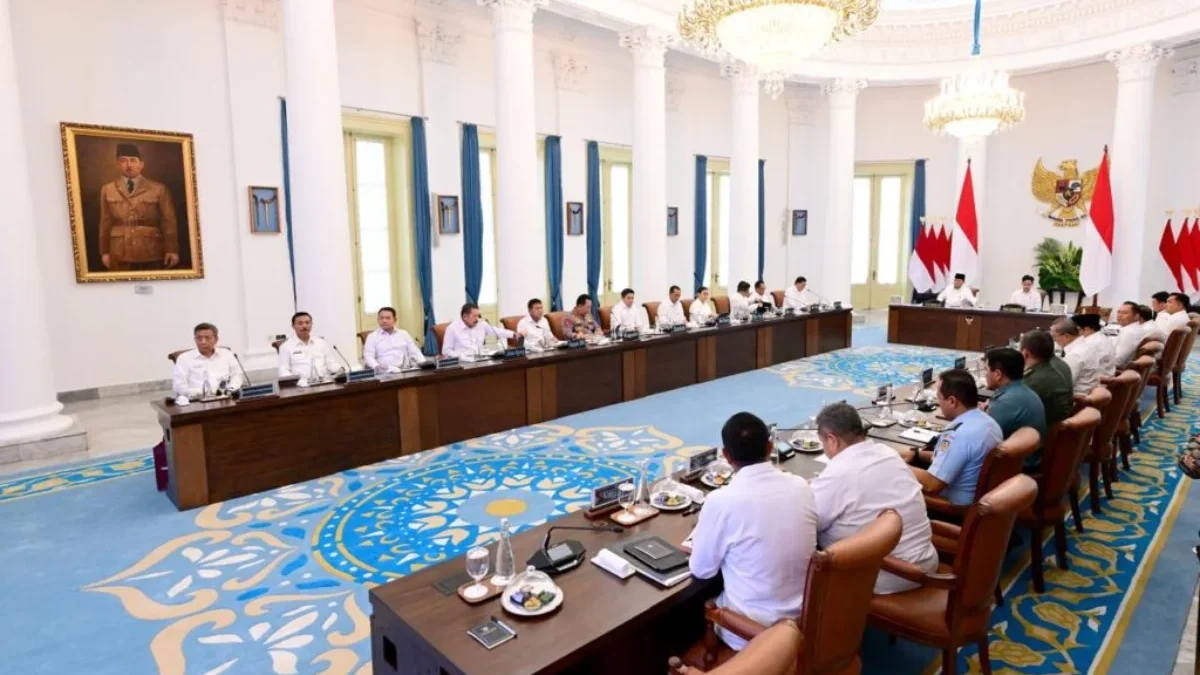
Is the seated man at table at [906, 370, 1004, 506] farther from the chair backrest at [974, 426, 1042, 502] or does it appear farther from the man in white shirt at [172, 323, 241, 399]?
the man in white shirt at [172, 323, 241, 399]

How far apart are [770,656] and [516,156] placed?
7657 millimetres

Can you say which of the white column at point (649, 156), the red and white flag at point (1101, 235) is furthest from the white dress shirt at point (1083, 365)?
the red and white flag at point (1101, 235)

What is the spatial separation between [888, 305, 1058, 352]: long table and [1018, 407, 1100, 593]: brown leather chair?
23.4ft

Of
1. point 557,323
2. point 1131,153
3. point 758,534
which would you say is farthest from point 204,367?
point 1131,153

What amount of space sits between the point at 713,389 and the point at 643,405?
3.90ft

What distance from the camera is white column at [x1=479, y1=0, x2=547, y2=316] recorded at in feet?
26.9

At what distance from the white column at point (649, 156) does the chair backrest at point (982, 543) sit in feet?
26.6

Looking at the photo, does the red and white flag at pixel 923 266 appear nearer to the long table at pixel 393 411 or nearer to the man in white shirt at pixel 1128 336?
the man in white shirt at pixel 1128 336

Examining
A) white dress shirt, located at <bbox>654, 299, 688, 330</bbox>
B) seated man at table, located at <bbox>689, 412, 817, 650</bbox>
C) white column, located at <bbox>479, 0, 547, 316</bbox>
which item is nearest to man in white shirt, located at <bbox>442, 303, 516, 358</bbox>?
white column, located at <bbox>479, 0, 547, 316</bbox>

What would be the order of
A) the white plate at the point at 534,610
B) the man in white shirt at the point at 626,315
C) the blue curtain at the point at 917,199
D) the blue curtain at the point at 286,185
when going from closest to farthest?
the white plate at the point at 534,610 → the blue curtain at the point at 286,185 → the man in white shirt at the point at 626,315 → the blue curtain at the point at 917,199

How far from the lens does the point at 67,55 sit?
731 centimetres

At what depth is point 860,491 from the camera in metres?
2.43

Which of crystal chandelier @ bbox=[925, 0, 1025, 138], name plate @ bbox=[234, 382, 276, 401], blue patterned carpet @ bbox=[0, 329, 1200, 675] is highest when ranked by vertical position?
crystal chandelier @ bbox=[925, 0, 1025, 138]

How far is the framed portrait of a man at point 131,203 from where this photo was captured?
745 cm
